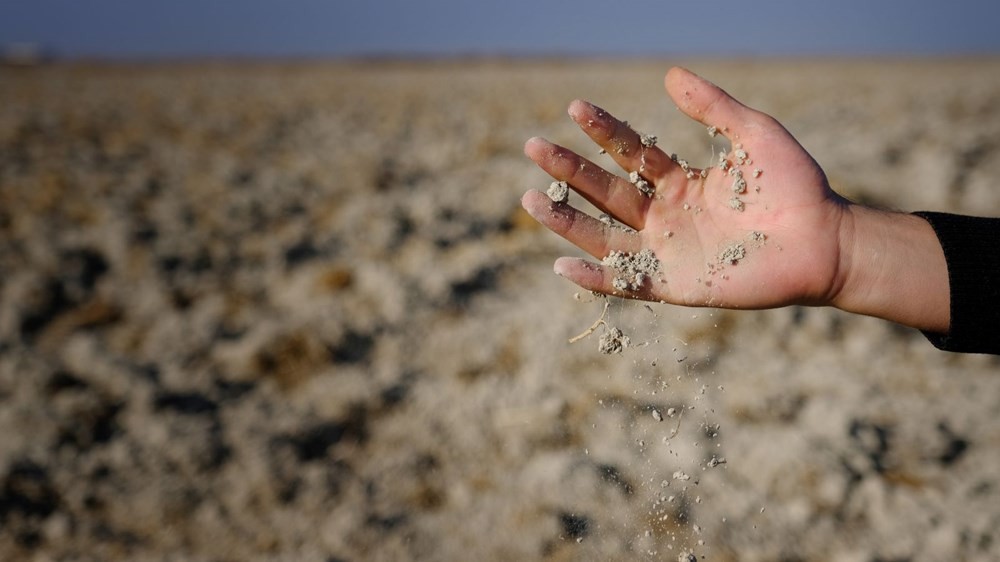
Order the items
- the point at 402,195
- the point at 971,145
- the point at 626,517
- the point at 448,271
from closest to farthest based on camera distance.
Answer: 1. the point at 626,517
2. the point at 448,271
3. the point at 402,195
4. the point at 971,145

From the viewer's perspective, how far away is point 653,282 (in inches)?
64.7

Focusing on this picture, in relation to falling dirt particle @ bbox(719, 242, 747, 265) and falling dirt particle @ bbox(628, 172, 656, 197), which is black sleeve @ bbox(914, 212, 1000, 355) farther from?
falling dirt particle @ bbox(628, 172, 656, 197)

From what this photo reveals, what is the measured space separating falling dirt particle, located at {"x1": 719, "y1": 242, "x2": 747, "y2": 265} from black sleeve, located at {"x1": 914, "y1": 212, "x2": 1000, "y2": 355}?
1.40 ft

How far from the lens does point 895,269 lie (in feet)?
5.09

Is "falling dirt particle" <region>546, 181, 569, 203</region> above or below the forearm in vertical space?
above

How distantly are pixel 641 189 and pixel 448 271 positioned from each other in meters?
2.19

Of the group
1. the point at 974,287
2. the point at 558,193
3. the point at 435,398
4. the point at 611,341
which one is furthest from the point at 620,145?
the point at 435,398

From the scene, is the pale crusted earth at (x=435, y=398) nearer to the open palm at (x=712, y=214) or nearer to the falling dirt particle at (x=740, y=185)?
the open palm at (x=712, y=214)

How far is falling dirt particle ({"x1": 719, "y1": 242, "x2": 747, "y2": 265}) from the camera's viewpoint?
1.59 metres

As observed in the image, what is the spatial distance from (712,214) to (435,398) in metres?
1.63

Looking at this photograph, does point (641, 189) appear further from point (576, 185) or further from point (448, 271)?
point (448, 271)

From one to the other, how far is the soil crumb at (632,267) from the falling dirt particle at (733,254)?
15 centimetres

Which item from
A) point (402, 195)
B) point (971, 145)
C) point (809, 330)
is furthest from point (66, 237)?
point (971, 145)

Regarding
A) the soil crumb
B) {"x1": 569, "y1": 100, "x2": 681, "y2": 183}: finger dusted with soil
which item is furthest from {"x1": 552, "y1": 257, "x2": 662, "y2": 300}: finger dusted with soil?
{"x1": 569, "y1": 100, "x2": 681, "y2": 183}: finger dusted with soil
